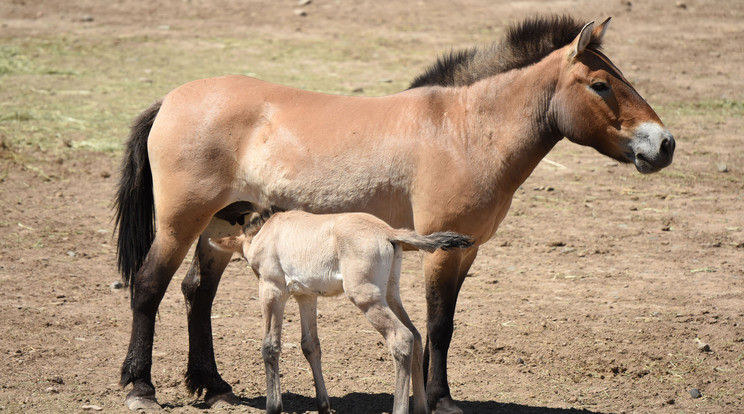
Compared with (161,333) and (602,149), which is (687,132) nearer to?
(602,149)

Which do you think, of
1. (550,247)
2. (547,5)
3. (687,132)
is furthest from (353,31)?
(550,247)

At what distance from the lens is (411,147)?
5309 mm

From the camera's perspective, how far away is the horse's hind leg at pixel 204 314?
5715 millimetres

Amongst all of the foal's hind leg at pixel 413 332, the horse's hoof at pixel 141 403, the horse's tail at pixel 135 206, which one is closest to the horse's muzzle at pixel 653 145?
the foal's hind leg at pixel 413 332

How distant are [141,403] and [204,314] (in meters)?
0.78

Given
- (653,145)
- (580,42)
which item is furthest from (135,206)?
(653,145)

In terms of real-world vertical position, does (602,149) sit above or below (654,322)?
above

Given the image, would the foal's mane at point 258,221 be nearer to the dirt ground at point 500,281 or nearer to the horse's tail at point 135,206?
the horse's tail at point 135,206

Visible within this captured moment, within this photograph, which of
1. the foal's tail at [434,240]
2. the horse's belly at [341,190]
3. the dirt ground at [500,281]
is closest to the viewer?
the foal's tail at [434,240]

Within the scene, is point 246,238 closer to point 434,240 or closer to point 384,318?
point 384,318

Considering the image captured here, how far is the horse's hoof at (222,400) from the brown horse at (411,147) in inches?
0.6

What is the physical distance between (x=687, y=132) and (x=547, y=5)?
6.06 metres

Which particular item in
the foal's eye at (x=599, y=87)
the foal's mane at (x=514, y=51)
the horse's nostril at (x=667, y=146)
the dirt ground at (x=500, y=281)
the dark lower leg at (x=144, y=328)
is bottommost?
the dirt ground at (x=500, y=281)

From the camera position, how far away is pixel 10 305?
7008 mm
